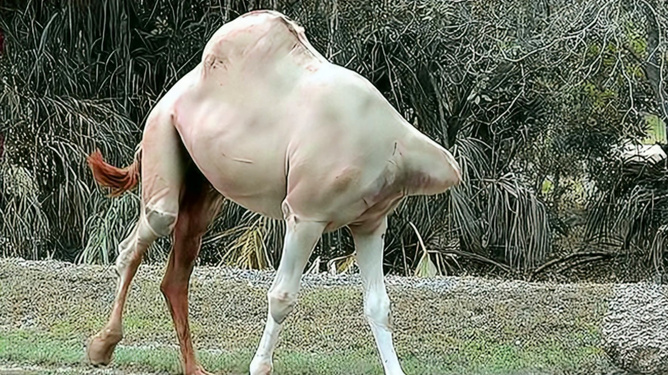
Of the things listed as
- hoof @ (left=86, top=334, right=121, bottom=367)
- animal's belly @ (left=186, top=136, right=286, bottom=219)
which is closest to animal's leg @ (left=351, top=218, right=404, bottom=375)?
animal's belly @ (left=186, top=136, right=286, bottom=219)

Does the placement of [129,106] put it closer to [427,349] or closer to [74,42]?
[74,42]

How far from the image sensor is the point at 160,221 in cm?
407

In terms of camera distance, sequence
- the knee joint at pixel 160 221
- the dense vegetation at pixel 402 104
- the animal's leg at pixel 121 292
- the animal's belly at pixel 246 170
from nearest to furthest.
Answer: the animal's belly at pixel 246 170 < the knee joint at pixel 160 221 < the animal's leg at pixel 121 292 < the dense vegetation at pixel 402 104

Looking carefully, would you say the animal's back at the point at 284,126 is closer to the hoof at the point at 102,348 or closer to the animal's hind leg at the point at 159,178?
the animal's hind leg at the point at 159,178

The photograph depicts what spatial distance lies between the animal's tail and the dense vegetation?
4258 millimetres

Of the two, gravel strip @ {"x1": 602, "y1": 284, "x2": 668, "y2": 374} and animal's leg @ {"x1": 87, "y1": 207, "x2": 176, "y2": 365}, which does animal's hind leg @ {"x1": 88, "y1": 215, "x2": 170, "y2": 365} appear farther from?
gravel strip @ {"x1": 602, "y1": 284, "x2": 668, "y2": 374}

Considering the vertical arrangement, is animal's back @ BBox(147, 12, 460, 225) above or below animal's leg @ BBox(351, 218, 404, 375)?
above

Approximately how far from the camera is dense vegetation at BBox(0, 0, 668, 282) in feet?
29.7

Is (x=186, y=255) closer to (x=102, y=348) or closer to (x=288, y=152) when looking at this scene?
(x=102, y=348)

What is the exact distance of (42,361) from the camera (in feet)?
15.9

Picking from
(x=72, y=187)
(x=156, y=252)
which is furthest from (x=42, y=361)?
(x=72, y=187)

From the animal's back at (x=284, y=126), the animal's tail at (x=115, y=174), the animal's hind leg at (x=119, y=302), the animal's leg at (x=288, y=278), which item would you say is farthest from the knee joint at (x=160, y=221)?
the animal's leg at (x=288, y=278)

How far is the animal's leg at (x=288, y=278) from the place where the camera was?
3598mm

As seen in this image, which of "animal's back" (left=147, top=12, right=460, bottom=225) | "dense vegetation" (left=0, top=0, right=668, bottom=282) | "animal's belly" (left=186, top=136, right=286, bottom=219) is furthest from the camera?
"dense vegetation" (left=0, top=0, right=668, bottom=282)
